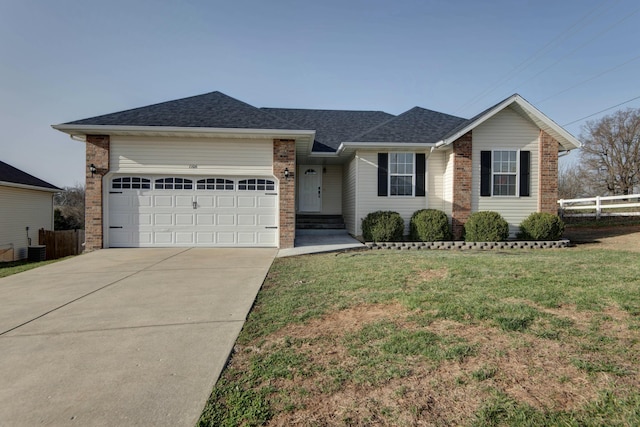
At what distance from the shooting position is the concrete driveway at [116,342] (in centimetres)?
240

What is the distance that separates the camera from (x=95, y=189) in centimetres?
1014

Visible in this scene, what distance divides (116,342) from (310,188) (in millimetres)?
12570

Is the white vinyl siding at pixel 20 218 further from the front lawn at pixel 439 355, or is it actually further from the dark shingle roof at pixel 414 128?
the front lawn at pixel 439 355

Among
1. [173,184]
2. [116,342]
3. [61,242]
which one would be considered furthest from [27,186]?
[116,342]

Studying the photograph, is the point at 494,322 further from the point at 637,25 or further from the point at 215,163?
the point at 637,25

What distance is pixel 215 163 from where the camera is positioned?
34.4 ft

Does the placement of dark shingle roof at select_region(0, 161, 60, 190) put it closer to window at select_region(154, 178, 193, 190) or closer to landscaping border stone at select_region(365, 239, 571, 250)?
window at select_region(154, 178, 193, 190)

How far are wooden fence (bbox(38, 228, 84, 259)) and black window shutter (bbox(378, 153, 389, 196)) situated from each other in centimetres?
1485

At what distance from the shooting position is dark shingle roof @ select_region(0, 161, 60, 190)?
1621cm

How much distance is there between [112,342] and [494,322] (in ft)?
13.7

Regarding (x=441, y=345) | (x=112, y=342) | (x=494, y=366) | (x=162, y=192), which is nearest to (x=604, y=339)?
(x=494, y=366)

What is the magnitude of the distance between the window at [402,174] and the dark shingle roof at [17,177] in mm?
17305

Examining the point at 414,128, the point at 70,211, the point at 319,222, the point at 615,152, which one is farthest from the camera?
the point at 615,152

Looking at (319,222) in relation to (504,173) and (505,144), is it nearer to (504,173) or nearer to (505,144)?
(504,173)
